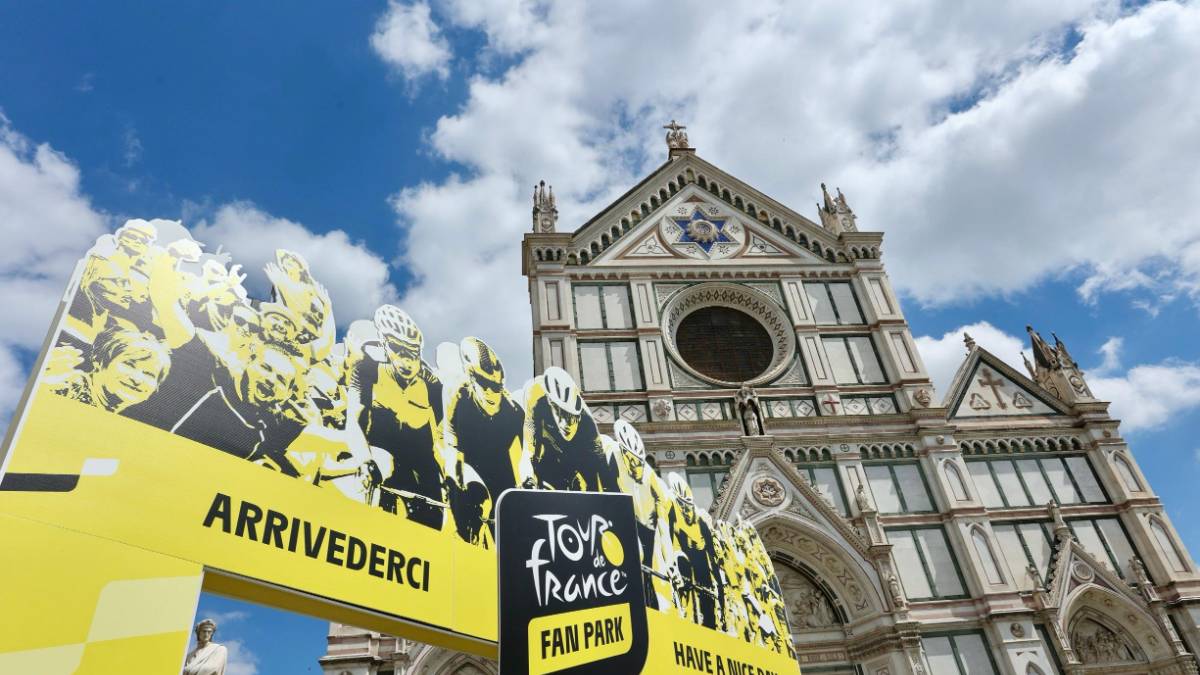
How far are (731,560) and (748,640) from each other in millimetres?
1256

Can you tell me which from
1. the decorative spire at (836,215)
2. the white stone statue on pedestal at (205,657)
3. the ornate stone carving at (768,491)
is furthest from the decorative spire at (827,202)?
the white stone statue on pedestal at (205,657)

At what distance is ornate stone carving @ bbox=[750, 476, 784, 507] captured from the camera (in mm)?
19234

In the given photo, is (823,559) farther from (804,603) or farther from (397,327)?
(397,327)

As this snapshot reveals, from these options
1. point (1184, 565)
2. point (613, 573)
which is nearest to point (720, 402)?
point (1184, 565)

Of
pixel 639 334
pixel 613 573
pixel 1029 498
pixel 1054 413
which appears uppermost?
pixel 639 334

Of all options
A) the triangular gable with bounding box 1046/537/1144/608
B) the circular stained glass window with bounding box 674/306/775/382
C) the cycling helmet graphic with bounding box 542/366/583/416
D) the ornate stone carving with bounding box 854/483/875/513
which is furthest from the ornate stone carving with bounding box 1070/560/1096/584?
the cycling helmet graphic with bounding box 542/366/583/416

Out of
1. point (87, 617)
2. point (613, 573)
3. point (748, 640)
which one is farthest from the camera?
point (748, 640)

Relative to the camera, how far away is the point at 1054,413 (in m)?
22.1

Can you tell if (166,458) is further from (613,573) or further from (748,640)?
(748,640)

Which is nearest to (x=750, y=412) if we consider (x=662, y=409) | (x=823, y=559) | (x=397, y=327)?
(x=662, y=409)

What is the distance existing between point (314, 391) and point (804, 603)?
16371 mm

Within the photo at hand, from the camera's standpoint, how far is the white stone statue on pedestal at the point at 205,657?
18.0 ft

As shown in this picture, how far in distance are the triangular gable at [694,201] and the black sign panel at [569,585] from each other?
17.6m

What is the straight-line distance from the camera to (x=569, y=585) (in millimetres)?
6094
